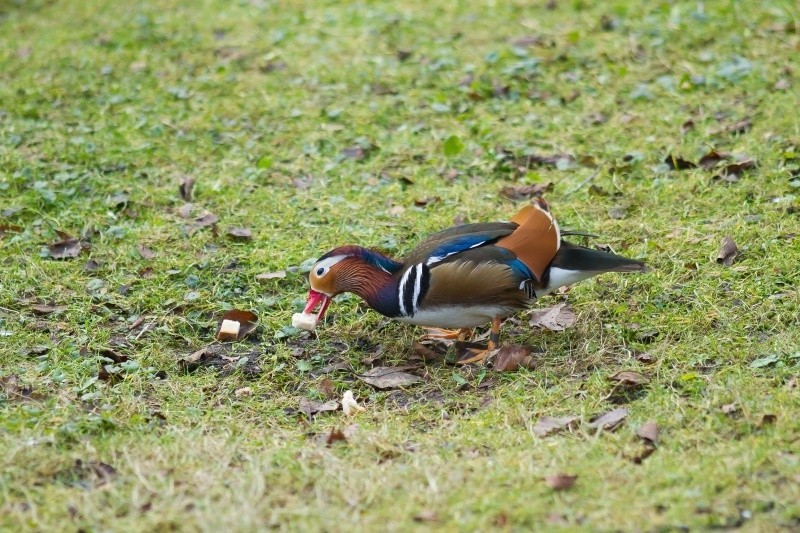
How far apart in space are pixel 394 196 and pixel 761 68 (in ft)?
8.58

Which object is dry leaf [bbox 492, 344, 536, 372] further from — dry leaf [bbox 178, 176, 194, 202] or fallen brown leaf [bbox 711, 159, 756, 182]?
dry leaf [bbox 178, 176, 194, 202]

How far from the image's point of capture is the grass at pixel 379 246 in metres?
3.11

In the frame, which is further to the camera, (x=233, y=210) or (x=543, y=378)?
(x=233, y=210)

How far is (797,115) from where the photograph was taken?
5.77m

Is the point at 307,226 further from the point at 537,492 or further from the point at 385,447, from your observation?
the point at 537,492

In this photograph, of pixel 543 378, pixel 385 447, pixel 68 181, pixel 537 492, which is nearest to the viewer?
pixel 537 492

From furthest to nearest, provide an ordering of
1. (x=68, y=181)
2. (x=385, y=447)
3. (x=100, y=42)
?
1. (x=100, y=42)
2. (x=68, y=181)
3. (x=385, y=447)

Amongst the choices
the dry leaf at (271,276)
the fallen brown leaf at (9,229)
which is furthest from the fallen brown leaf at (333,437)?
the fallen brown leaf at (9,229)

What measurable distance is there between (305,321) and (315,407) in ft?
1.60

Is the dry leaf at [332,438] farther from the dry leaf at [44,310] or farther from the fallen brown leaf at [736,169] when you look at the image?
the fallen brown leaf at [736,169]

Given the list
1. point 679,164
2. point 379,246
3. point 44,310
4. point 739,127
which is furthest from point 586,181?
point 44,310

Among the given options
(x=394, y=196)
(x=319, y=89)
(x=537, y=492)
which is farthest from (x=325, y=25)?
(x=537, y=492)

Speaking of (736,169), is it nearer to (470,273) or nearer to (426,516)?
(470,273)

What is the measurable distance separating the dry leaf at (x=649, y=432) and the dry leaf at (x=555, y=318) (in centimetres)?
86
